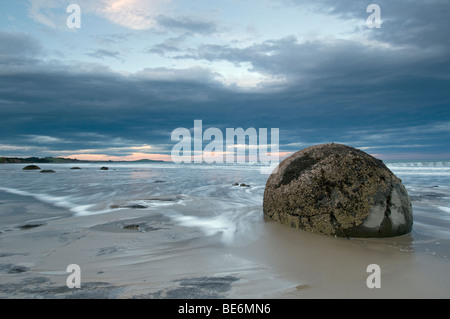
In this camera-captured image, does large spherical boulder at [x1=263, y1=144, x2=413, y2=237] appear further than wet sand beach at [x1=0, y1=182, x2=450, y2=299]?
Yes

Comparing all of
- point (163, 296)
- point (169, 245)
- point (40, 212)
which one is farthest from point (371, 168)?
point (40, 212)

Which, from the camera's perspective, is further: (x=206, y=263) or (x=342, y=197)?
(x=342, y=197)

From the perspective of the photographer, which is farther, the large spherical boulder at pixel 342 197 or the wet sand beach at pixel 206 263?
the large spherical boulder at pixel 342 197

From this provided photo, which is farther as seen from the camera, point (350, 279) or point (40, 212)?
point (40, 212)

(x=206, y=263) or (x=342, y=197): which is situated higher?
(x=342, y=197)

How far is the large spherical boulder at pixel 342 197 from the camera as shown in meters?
4.00

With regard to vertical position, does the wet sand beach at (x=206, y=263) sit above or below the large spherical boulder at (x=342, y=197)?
below

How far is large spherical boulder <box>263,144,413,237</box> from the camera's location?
13.1 ft

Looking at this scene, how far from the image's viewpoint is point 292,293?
2.30m

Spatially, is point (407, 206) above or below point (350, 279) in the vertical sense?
above

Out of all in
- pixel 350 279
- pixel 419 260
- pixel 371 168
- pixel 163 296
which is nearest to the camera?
pixel 163 296

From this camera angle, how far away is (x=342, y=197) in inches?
162
